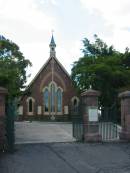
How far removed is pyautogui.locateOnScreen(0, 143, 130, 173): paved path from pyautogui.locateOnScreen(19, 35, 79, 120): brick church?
1473 inches

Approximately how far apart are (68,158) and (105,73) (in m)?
27.6

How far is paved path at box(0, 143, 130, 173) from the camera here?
11539 millimetres

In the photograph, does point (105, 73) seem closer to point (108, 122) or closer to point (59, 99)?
point (59, 99)

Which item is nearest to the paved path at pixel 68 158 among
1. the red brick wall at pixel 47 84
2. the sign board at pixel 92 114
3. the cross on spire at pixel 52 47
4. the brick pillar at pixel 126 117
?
the brick pillar at pixel 126 117

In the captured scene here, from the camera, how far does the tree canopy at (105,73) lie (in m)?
39.9

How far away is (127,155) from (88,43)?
33.7m

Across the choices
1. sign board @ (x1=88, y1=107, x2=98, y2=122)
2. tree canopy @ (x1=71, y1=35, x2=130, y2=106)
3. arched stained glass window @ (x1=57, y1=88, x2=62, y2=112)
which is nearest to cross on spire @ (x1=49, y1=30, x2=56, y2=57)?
arched stained glass window @ (x1=57, y1=88, x2=62, y2=112)

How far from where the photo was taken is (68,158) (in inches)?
522

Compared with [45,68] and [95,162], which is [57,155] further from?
[45,68]

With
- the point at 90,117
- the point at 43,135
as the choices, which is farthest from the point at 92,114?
the point at 43,135

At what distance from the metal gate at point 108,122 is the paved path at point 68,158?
184 centimetres

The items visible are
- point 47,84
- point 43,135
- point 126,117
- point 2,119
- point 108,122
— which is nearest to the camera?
point 2,119

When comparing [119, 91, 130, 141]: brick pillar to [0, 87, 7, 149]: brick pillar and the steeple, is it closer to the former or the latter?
[0, 87, 7, 149]: brick pillar

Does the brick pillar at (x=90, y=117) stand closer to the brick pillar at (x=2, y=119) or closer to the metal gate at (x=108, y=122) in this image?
the metal gate at (x=108, y=122)
